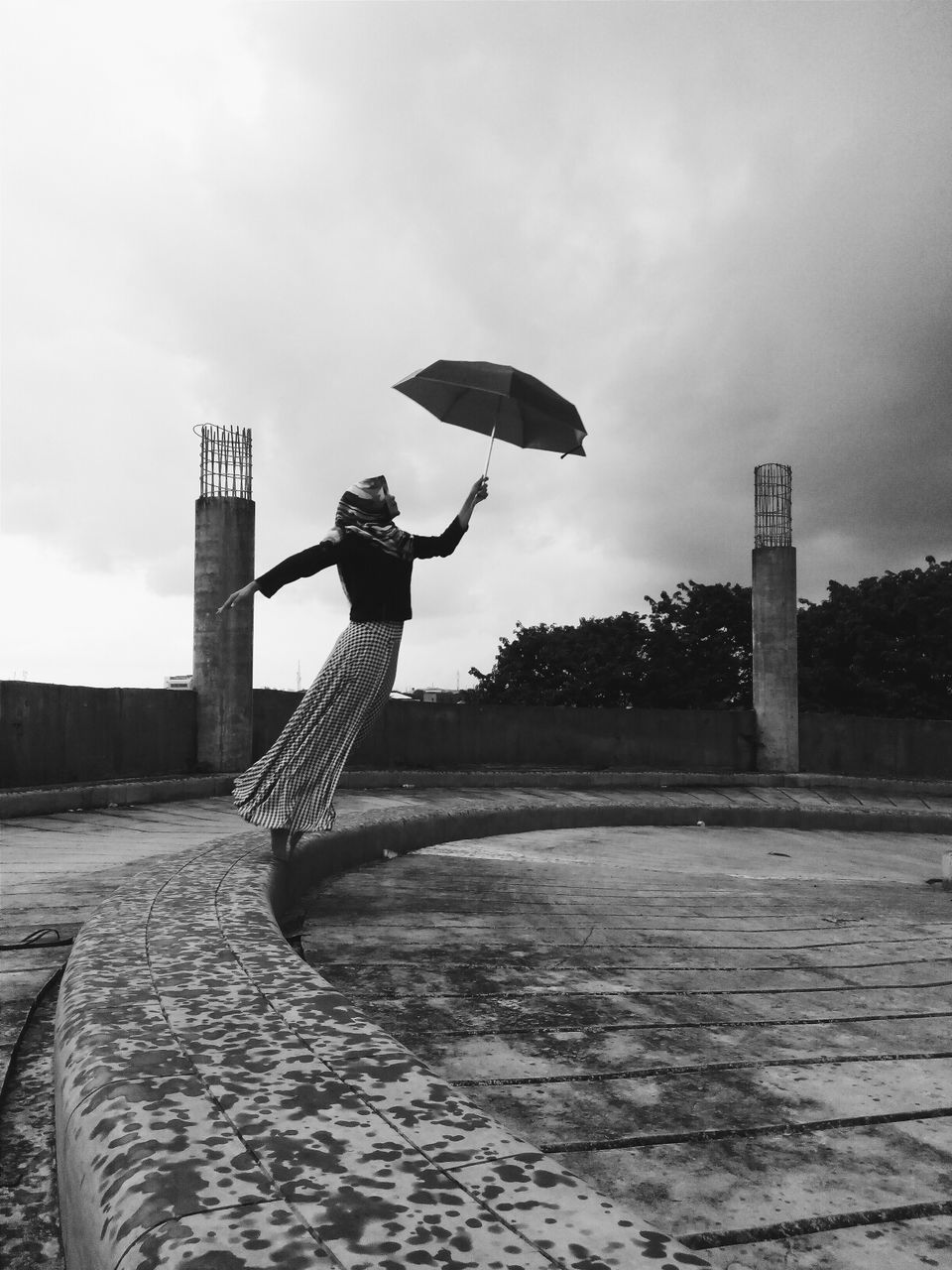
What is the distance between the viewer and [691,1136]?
1.21m

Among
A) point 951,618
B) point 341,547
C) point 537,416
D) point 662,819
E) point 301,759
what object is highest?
point 951,618

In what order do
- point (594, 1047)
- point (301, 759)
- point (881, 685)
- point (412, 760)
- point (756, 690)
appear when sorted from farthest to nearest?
1. point (881, 685)
2. point (756, 690)
3. point (412, 760)
4. point (301, 759)
5. point (594, 1047)

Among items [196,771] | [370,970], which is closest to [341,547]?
[370,970]

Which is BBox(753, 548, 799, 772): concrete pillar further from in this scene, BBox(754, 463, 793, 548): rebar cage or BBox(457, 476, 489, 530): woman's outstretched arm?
BBox(457, 476, 489, 530): woman's outstretched arm

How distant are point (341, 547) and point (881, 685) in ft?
113

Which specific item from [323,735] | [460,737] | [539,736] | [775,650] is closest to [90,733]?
[460,737]

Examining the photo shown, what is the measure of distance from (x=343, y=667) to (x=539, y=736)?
9900 millimetres

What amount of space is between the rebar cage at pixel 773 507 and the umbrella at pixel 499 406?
10.8 m

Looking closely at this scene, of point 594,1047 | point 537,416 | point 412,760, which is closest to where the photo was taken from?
point 594,1047

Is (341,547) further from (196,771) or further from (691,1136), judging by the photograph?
(196,771)

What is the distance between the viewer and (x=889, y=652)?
3441 cm

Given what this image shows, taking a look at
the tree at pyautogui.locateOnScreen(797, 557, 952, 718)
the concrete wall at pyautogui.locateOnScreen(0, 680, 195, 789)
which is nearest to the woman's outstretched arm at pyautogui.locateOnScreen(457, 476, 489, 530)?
the concrete wall at pyautogui.locateOnScreen(0, 680, 195, 789)

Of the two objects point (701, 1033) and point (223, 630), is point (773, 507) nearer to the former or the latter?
point (223, 630)

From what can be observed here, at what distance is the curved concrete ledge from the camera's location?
64cm
